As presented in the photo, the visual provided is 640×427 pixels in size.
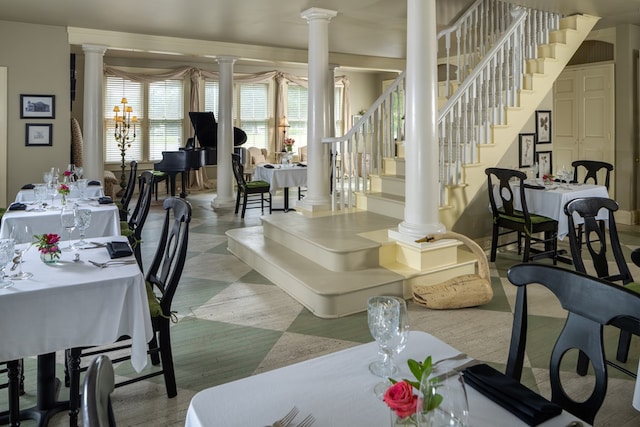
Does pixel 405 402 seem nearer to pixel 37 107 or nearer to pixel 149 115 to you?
pixel 37 107

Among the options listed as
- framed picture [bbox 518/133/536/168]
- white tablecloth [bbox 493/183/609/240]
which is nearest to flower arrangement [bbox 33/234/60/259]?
A: white tablecloth [bbox 493/183/609/240]

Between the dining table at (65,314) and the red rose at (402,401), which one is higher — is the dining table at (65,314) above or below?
below

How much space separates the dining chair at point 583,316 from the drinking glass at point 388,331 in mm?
Result: 453

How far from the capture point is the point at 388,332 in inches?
55.3

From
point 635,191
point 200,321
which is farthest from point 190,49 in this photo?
point 635,191

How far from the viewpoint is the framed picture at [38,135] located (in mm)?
7477

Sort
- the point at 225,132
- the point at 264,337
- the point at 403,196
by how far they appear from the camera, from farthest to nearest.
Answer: the point at 225,132 → the point at 403,196 → the point at 264,337

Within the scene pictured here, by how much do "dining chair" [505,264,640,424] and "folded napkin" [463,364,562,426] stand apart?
209mm

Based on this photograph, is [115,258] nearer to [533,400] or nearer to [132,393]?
[132,393]

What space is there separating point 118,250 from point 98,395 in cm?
192

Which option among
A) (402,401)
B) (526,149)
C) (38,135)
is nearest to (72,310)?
(402,401)

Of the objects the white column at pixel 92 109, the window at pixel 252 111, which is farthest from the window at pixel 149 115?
the white column at pixel 92 109

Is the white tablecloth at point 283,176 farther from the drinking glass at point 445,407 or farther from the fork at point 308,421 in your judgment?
the drinking glass at point 445,407

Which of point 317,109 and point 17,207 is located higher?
point 317,109
